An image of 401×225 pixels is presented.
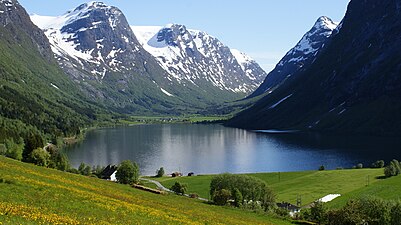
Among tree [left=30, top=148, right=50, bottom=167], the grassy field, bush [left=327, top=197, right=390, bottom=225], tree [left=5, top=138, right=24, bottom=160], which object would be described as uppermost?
tree [left=30, top=148, right=50, bottom=167]

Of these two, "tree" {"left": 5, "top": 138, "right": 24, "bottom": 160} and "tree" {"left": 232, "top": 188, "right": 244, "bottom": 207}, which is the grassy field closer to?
"tree" {"left": 232, "top": 188, "right": 244, "bottom": 207}

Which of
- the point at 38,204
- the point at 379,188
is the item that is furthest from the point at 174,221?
the point at 379,188

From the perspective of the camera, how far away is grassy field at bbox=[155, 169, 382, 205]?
11270 cm

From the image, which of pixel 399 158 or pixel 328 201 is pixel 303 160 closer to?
pixel 399 158

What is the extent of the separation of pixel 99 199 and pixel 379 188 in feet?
286

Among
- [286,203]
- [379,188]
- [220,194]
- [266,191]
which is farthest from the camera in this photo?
[379,188]

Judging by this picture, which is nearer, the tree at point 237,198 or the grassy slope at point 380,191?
the tree at point 237,198

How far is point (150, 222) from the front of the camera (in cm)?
3503

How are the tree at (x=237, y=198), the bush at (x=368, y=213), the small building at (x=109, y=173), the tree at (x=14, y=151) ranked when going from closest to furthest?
the bush at (x=368, y=213), the tree at (x=237, y=198), the tree at (x=14, y=151), the small building at (x=109, y=173)

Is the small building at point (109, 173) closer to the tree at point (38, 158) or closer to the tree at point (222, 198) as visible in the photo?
the tree at point (38, 158)

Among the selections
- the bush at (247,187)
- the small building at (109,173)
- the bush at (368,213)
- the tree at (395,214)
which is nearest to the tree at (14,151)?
the small building at (109,173)

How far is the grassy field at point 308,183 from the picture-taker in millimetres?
112700

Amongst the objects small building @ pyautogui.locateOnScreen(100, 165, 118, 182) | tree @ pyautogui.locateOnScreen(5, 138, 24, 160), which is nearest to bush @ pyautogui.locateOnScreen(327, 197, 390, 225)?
tree @ pyautogui.locateOnScreen(5, 138, 24, 160)

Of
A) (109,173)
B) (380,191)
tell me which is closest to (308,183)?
(380,191)
